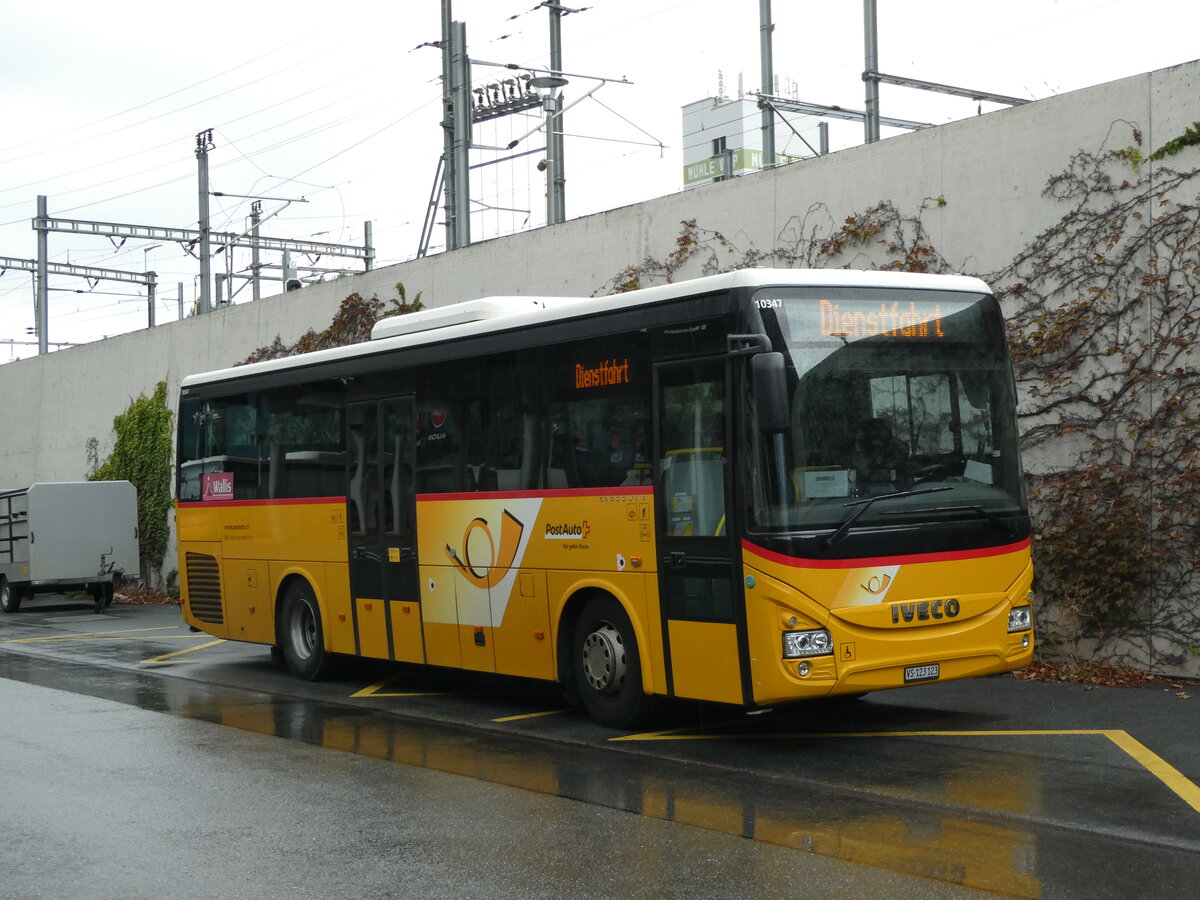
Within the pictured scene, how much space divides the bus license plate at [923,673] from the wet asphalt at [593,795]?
500 millimetres

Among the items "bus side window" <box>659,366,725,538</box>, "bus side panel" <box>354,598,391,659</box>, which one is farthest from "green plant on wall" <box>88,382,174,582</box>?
"bus side window" <box>659,366,725,538</box>

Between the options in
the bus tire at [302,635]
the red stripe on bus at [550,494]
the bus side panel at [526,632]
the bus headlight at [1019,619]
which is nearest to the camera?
the bus headlight at [1019,619]

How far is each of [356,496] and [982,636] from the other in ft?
19.5

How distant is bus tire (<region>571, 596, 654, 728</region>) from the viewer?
10172mm

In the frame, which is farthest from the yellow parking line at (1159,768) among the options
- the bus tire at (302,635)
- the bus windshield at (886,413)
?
the bus tire at (302,635)

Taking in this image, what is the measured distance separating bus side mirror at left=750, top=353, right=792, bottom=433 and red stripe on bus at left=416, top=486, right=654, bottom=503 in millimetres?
1361

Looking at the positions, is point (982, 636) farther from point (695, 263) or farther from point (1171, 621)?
point (695, 263)

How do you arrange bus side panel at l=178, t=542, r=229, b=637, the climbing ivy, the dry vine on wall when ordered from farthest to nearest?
the climbing ivy < bus side panel at l=178, t=542, r=229, b=637 < the dry vine on wall

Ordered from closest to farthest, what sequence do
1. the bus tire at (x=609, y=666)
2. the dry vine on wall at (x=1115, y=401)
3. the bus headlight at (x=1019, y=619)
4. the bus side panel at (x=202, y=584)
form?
the bus headlight at (x=1019, y=619) < the bus tire at (x=609, y=666) < the dry vine on wall at (x=1115, y=401) < the bus side panel at (x=202, y=584)

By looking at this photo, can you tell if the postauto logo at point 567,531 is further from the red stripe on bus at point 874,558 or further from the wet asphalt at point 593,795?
the red stripe on bus at point 874,558

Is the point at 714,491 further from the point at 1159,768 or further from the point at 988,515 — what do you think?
the point at 1159,768

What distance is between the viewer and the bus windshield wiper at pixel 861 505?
8867mm

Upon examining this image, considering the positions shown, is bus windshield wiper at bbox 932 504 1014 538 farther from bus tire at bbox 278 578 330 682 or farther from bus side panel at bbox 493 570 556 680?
bus tire at bbox 278 578 330 682

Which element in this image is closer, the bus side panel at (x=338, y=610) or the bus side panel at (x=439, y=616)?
the bus side panel at (x=439, y=616)
